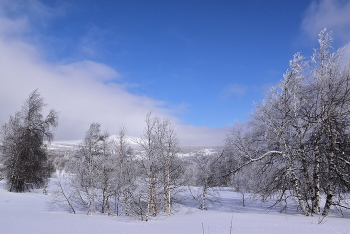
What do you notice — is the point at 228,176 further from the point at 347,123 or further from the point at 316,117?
the point at 347,123

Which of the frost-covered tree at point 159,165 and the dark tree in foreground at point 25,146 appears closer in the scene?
the frost-covered tree at point 159,165

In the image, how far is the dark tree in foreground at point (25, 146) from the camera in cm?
2505

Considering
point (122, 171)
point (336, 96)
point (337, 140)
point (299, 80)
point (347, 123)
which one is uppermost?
point (299, 80)

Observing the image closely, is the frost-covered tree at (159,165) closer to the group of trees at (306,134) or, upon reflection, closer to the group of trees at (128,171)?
the group of trees at (128,171)

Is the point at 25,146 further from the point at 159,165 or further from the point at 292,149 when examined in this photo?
the point at 292,149

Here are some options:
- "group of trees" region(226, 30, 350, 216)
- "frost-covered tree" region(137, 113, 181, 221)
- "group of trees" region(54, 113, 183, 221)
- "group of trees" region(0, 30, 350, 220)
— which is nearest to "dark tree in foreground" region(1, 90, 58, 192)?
"group of trees" region(54, 113, 183, 221)

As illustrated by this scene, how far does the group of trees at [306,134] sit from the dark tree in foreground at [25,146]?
915 inches

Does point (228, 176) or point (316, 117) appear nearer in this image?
point (316, 117)

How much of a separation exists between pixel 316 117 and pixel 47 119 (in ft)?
92.9

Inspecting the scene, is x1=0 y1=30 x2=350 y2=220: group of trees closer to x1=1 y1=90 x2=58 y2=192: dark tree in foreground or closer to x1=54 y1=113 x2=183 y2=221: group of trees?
x1=54 y1=113 x2=183 y2=221: group of trees

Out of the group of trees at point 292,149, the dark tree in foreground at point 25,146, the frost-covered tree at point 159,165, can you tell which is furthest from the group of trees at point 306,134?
the dark tree in foreground at point 25,146

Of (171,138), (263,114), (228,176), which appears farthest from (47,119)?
(263,114)

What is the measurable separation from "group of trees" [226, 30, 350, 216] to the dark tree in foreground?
76.2ft

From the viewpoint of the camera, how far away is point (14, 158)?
25250mm
